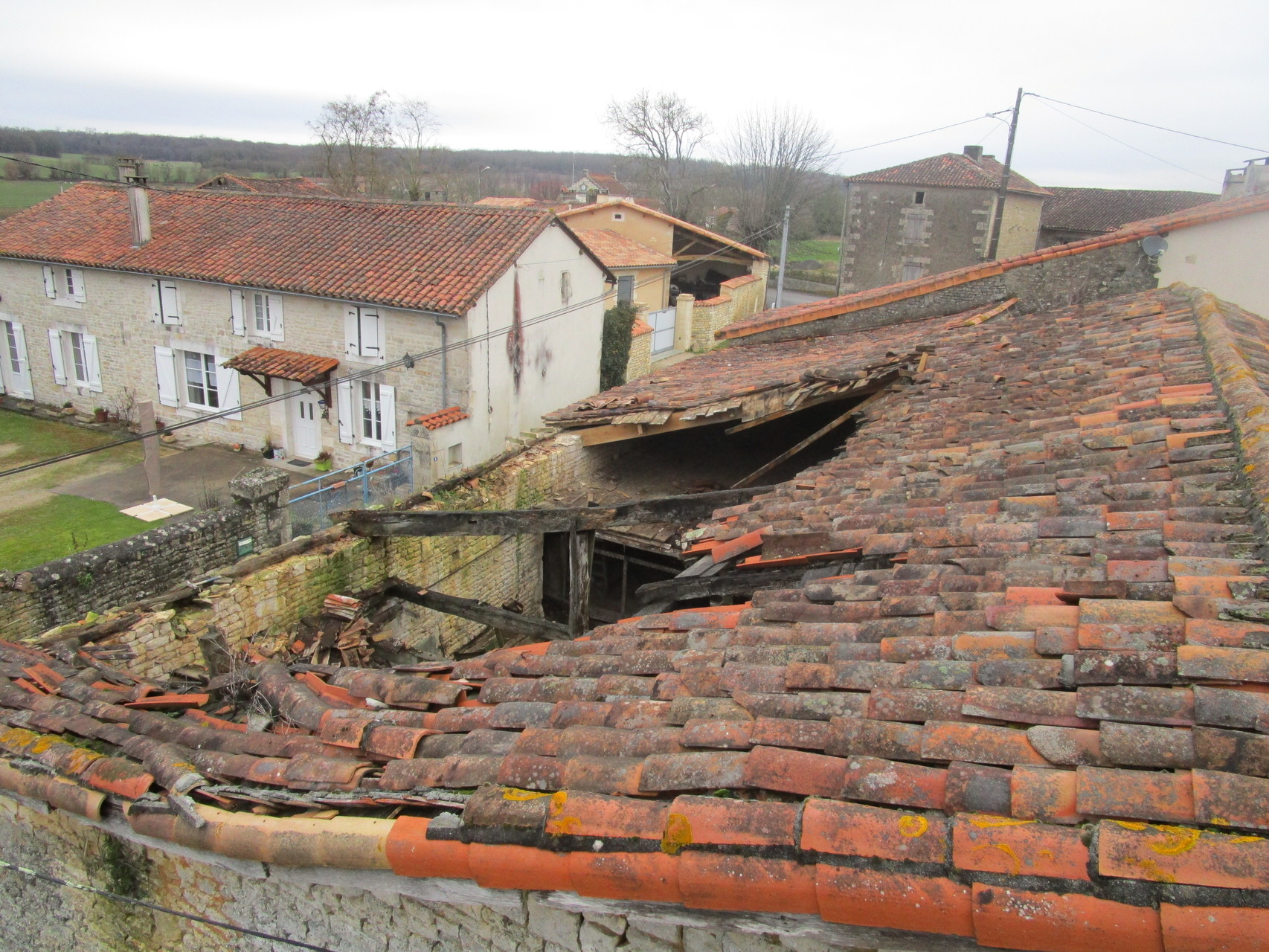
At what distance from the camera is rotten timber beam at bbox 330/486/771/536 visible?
23.8 ft

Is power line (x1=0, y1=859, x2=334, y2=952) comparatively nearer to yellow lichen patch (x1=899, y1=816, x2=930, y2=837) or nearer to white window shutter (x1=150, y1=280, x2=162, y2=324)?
yellow lichen patch (x1=899, y1=816, x2=930, y2=837)

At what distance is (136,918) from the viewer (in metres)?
4.66

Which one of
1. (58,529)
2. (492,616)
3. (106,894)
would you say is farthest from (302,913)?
(58,529)

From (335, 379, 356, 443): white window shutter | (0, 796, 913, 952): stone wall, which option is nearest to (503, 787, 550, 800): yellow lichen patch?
(0, 796, 913, 952): stone wall

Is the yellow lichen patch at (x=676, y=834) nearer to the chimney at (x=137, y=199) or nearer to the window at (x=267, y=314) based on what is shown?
the window at (x=267, y=314)

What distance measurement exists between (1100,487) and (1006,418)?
2546mm

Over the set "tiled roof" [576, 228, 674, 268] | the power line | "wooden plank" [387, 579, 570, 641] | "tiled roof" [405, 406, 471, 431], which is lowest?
"wooden plank" [387, 579, 570, 641]

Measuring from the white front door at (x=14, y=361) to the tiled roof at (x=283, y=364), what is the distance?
9089mm

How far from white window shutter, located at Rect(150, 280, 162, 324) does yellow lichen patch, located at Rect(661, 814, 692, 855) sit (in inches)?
916

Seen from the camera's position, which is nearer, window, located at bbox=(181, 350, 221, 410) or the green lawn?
the green lawn

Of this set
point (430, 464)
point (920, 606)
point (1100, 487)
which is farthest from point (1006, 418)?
point (430, 464)

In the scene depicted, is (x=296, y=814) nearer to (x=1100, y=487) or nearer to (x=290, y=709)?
(x=290, y=709)

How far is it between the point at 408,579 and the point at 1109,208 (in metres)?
44.1

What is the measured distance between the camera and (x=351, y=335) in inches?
746
